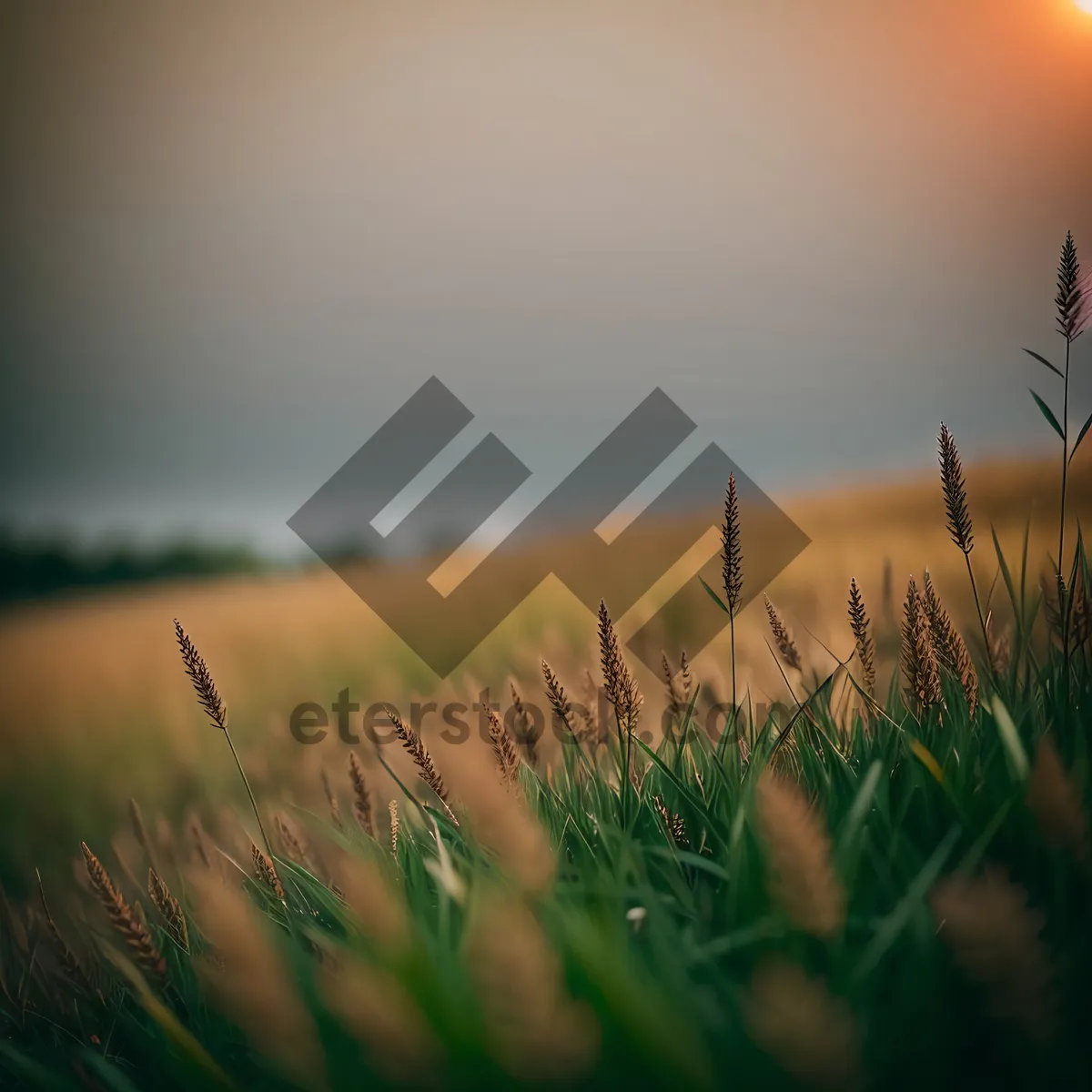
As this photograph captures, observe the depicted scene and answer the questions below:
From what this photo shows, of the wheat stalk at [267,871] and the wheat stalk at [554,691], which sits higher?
the wheat stalk at [554,691]

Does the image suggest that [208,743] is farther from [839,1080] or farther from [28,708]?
[839,1080]

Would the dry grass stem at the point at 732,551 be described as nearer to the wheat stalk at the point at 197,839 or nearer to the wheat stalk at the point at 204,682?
the wheat stalk at the point at 204,682

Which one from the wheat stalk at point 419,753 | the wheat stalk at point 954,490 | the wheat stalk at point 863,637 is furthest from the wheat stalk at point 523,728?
the wheat stalk at point 954,490

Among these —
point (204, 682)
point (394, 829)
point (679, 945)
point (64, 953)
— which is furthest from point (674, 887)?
point (64, 953)

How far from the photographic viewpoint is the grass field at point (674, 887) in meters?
0.41

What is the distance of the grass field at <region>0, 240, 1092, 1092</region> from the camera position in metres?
0.41

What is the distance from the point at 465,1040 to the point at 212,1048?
12.0 inches

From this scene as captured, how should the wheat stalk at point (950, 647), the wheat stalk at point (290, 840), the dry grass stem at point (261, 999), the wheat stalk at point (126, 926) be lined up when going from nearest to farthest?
the dry grass stem at point (261, 999)
the wheat stalk at point (126, 926)
the wheat stalk at point (950, 647)
the wheat stalk at point (290, 840)

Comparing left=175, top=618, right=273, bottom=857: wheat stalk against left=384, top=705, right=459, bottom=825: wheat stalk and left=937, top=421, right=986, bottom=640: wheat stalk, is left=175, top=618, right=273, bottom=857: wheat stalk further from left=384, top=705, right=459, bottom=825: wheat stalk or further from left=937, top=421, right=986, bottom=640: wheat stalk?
left=937, top=421, right=986, bottom=640: wheat stalk

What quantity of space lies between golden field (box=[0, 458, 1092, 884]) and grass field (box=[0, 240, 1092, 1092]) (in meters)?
0.03

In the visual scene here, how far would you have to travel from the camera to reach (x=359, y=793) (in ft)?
3.24

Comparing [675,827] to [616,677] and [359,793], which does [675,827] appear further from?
[359,793]

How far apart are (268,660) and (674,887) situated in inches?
67.2

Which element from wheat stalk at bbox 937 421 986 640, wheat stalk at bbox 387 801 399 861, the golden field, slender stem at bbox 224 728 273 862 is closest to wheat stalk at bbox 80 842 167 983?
slender stem at bbox 224 728 273 862
